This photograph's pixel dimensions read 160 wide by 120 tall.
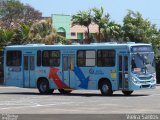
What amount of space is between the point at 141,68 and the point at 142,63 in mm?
292

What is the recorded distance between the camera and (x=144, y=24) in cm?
5178

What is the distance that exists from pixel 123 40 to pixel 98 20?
3.12 metres

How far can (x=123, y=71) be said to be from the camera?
29.1 m

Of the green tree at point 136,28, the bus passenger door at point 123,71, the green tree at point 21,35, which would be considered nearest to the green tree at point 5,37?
the green tree at point 21,35

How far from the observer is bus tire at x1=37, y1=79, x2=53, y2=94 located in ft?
106

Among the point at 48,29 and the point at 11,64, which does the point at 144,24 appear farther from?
the point at 11,64

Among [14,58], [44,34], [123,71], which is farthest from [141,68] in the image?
[44,34]

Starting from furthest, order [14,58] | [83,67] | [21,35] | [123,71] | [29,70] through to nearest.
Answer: [21,35] < [14,58] < [29,70] < [83,67] < [123,71]

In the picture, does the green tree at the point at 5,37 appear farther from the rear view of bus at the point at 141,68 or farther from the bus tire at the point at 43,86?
the rear view of bus at the point at 141,68

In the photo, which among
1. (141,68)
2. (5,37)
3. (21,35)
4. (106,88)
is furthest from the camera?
(21,35)

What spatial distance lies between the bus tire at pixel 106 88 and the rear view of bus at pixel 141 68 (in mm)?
1250

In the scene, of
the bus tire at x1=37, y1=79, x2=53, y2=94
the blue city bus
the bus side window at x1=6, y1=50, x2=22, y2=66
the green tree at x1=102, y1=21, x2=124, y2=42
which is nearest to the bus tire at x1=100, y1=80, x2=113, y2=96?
the blue city bus

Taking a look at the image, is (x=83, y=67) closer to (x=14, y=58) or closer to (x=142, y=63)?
(x=142, y=63)

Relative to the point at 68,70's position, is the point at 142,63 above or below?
above
